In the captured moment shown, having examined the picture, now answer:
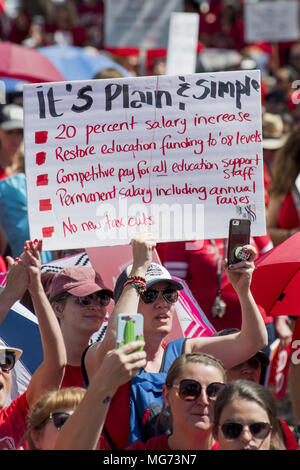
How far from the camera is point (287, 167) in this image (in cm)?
602

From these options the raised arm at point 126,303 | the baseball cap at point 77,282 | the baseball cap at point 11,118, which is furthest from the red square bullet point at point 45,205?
the baseball cap at point 11,118

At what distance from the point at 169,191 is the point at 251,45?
→ 394 inches

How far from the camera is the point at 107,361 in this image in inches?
116

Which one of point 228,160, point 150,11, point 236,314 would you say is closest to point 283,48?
point 150,11

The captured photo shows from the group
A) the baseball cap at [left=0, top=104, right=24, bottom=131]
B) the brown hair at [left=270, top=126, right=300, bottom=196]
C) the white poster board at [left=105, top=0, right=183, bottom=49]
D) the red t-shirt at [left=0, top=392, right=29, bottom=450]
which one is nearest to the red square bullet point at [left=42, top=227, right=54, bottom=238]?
the red t-shirt at [left=0, top=392, right=29, bottom=450]

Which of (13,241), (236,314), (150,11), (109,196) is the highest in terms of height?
(150,11)

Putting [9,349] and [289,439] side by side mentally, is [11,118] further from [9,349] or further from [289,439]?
[289,439]

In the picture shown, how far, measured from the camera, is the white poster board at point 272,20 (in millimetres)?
11414

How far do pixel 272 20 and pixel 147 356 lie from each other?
819 cm

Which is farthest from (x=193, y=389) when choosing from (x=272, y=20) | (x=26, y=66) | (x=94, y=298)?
(x=272, y=20)

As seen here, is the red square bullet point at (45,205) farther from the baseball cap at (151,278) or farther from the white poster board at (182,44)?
the white poster board at (182,44)

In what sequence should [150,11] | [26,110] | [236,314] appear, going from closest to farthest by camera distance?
1. [26,110]
2. [236,314]
3. [150,11]
